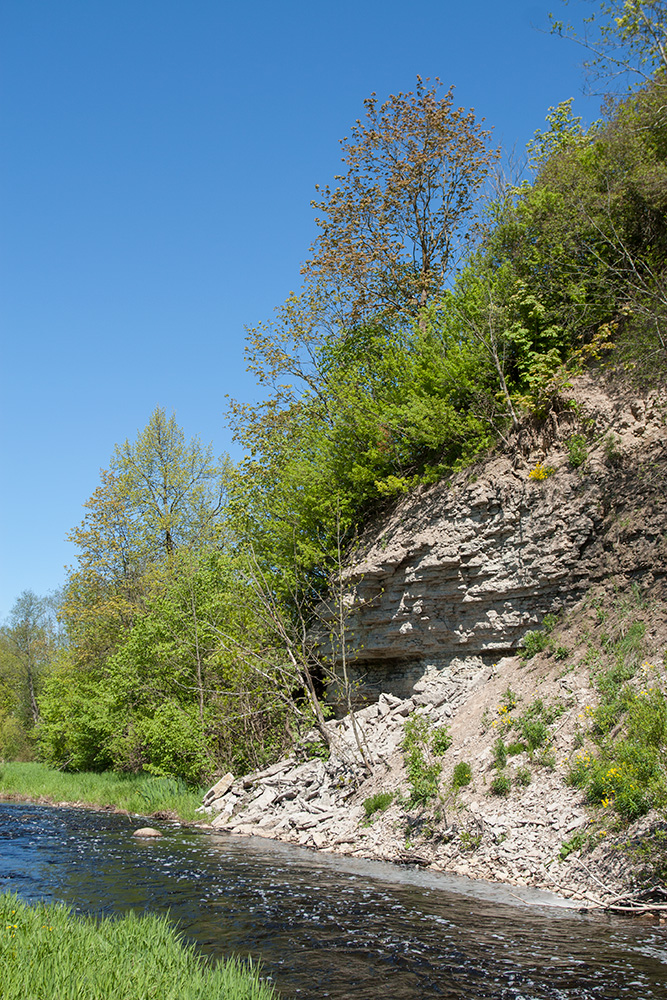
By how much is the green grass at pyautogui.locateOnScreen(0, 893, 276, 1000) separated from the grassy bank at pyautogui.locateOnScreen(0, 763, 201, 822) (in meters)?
13.1

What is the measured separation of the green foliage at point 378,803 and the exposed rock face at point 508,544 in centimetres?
388

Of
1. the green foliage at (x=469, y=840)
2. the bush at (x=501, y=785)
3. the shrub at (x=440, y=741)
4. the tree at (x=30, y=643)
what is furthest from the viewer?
the tree at (x=30, y=643)

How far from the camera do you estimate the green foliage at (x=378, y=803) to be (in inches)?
561

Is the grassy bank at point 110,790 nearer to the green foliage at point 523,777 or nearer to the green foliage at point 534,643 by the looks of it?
the green foliage at point 534,643

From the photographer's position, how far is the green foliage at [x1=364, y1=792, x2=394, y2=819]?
14250mm

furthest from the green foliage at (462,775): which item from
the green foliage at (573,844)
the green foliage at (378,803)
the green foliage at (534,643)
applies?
the green foliage at (534,643)

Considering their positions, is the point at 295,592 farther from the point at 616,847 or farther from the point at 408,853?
the point at 616,847

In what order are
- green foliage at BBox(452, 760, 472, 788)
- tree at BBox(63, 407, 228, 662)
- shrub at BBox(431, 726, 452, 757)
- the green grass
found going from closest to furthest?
the green grass → green foliage at BBox(452, 760, 472, 788) → shrub at BBox(431, 726, 452, 757) → tree at BBox(63, 407, 228, 662)

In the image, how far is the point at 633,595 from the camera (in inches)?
525

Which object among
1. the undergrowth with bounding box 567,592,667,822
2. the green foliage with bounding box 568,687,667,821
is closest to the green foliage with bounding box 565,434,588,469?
the undergrowth with bounding box 567,592,667,822

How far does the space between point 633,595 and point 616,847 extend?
5.13 m

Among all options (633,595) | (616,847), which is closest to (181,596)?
(633,595)

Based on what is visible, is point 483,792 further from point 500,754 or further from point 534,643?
point 534,643

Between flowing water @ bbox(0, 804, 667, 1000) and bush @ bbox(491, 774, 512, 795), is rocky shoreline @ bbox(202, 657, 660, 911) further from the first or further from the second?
flowing water @ bbox(0, 804, 667, 1000)
